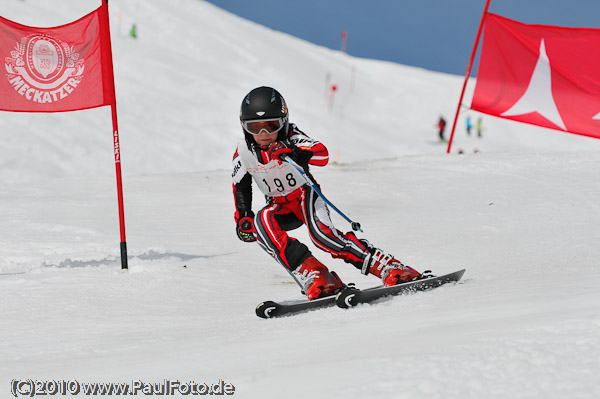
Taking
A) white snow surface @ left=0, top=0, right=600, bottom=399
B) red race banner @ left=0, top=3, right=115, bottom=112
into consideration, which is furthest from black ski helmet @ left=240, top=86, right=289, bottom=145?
red race banner @ left=0, top=3, right=115, bottom=112

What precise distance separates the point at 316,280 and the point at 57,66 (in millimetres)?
3597

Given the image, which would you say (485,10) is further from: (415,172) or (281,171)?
(281,171)

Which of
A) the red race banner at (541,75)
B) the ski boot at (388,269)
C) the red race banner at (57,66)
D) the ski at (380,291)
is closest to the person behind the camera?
the ski at (380,291)

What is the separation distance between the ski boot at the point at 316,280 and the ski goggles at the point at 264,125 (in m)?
0.97

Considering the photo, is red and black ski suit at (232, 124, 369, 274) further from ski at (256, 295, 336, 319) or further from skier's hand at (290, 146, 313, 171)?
ski at (256, 295, 336, 319)

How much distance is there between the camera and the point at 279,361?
2504 millimetres

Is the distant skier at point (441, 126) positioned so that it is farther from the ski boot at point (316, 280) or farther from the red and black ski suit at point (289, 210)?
the ski boot at point (316, 280)

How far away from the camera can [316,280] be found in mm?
4250

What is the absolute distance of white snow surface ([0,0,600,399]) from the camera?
7.06 feet

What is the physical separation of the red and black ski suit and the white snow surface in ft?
1.93

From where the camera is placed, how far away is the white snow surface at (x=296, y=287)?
84.7 inches

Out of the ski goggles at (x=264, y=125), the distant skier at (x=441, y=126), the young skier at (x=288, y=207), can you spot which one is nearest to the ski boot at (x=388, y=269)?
the young skier at (x=288, y=207)

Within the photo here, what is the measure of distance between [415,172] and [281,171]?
302 inches

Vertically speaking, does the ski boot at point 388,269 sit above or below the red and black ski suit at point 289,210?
below
